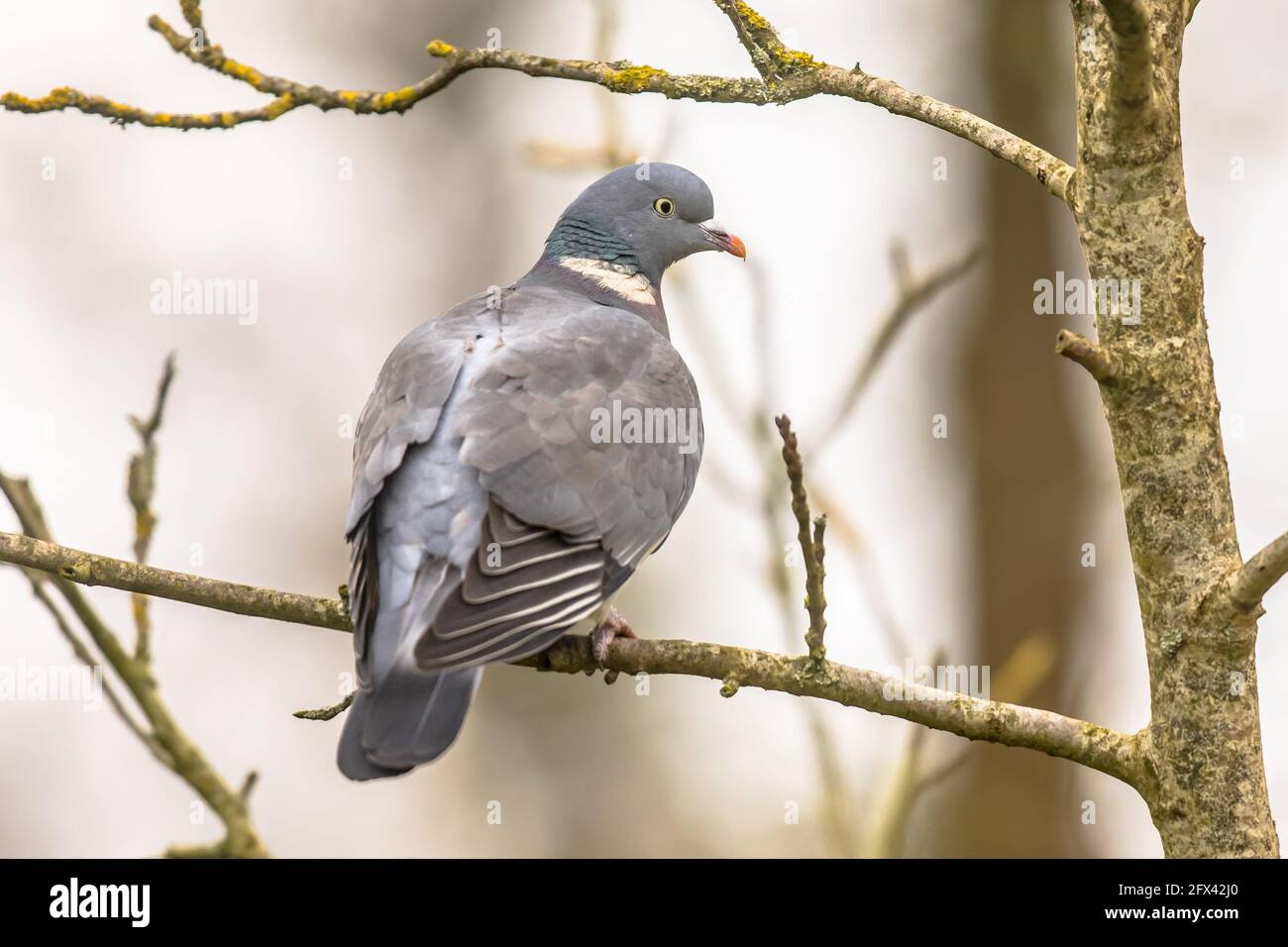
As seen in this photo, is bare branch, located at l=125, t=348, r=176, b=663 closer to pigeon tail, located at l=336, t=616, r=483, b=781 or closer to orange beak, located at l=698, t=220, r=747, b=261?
pigeon tail, located at l=336, t=616, r=483, b=781

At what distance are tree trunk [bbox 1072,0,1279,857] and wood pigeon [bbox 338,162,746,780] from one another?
134 cm

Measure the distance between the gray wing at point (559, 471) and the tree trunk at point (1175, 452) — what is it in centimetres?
134

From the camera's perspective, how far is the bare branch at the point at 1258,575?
2.46 meters

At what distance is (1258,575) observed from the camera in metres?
2.51

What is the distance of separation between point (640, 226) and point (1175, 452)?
2827 mm

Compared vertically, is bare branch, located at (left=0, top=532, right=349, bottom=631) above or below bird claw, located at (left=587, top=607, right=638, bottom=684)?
above

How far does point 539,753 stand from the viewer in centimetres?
854

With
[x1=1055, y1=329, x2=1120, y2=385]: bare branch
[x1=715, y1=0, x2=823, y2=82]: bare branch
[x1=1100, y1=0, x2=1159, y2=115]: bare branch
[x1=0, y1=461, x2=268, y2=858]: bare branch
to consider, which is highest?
[x1=715, y1=0, x2=823, y2=82]: bare branch

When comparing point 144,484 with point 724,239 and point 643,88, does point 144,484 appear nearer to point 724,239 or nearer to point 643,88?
point 643,88

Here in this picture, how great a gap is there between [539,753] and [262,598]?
5.37 m

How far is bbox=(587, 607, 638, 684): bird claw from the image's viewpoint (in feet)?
11.8

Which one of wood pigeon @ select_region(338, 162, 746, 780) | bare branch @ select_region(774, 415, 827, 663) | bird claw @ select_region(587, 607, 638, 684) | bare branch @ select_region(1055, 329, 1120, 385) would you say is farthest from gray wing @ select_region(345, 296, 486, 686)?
bare branch @ select_region(1055, 329, 1120, 385)
